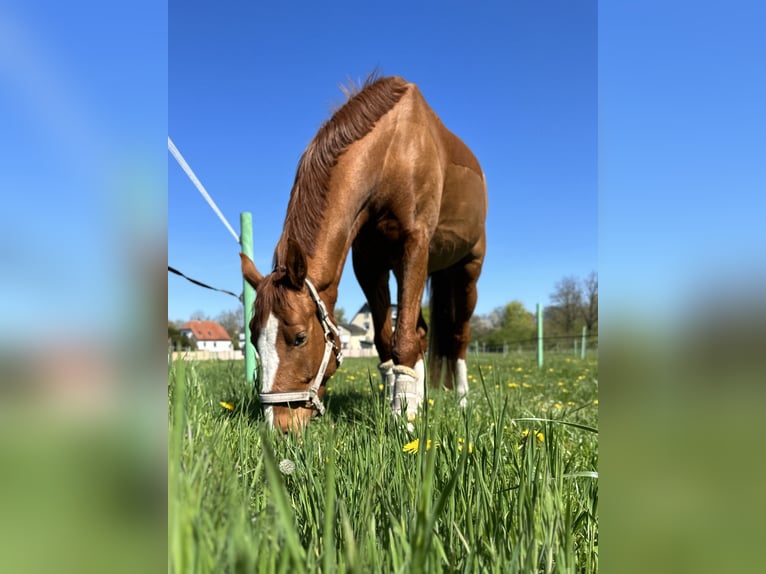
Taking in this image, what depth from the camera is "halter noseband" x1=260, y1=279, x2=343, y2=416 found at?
7.20ft

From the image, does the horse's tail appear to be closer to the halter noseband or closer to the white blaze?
the halter noseband

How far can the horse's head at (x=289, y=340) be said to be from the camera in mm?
2244

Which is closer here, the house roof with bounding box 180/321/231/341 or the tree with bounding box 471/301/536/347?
the house roof with bounding box 180/321/231/341

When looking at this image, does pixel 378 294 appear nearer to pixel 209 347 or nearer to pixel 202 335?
pixel 209 347

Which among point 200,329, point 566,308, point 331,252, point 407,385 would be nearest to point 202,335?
point 200,329

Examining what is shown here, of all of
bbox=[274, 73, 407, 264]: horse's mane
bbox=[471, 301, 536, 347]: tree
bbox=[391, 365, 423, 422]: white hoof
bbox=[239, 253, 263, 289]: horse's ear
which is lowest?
bbox=[471, 301, 536, 347]: tree

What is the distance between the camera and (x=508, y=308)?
154 ft

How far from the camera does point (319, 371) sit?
2455 mm

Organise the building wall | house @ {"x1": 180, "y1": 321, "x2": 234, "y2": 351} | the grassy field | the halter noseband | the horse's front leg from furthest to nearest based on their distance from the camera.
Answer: the building wall < the horse's front leg < house @ {"x1": 180, "y1": 321, "x2": 234, "y2": 351} < the halter noseband < the grassy field

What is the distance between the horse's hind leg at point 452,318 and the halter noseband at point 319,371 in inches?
91.2

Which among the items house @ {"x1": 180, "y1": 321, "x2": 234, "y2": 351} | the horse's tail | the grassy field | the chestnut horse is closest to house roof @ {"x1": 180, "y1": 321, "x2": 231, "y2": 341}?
house @ {"x1": 180, "y1": 321, "x2": 234, "y2": 351}

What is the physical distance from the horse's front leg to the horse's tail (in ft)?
5.84

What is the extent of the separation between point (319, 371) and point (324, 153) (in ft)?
4.42
